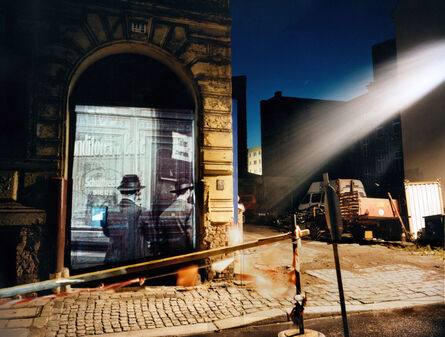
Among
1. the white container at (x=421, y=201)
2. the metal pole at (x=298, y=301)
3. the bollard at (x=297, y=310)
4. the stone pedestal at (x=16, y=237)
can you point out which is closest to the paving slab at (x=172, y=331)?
the bollard at (x=297, y=310)

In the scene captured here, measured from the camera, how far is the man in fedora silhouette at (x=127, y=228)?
20.6 ft

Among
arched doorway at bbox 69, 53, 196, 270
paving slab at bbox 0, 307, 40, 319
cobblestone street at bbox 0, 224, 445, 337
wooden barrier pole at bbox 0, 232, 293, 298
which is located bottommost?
cobblestone street at bbox 0, 224, 445, 337

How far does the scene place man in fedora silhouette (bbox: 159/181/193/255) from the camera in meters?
6.59

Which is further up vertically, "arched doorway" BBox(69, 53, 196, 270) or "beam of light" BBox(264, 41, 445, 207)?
"beam of light" BBox(264, 41, 445, 207)

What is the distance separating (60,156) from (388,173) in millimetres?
28378

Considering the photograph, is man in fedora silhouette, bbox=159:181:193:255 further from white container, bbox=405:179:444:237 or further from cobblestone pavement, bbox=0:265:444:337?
white container, bbox=405:179:444:237

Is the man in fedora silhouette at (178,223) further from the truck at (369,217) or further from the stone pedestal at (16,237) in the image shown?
the truck at (369,217)

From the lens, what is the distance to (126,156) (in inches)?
258

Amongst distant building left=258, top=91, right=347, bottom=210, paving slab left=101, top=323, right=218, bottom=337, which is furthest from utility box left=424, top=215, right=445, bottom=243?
distant building left=258, top=91, right=347, bottom=210

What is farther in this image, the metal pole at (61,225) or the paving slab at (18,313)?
the metal pole at (61,225)

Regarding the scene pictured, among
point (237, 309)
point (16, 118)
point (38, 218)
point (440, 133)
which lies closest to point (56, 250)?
point (38, 218)

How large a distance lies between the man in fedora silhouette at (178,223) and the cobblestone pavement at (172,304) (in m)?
0.97

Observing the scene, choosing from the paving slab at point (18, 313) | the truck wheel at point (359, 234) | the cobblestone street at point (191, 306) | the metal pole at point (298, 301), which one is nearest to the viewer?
the metal pole at point (298, 301)

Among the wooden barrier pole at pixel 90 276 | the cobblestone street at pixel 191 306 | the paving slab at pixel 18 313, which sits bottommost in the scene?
the cobblestone street at pixel 191 306
